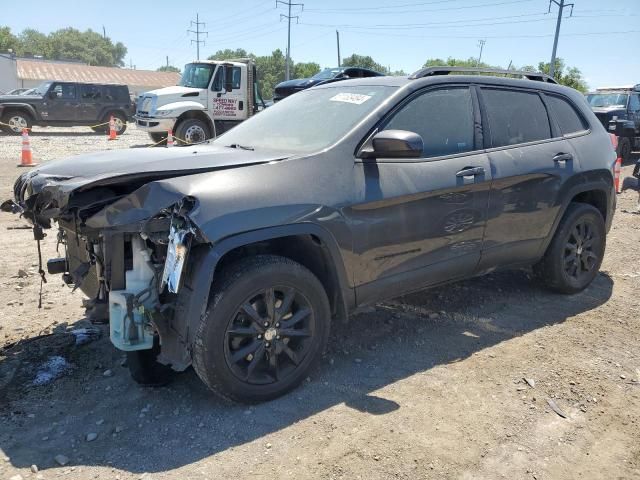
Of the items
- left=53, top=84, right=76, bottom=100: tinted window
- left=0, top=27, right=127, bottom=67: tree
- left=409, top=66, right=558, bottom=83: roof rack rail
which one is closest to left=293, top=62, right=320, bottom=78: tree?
left=0, top=27, right=127, bottom=67: tree

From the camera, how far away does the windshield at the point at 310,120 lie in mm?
3512

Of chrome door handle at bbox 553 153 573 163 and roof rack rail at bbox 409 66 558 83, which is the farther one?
chrome door handle at bbox 553 153 573 163

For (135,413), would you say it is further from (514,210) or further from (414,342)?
(514,210)

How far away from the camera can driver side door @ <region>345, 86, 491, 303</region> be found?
11.0 feet

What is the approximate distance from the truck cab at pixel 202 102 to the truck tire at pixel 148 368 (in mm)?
12767

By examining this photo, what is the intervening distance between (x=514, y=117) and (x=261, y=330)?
270 centimetres

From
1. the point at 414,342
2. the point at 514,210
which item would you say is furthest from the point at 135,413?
the point at 514,210

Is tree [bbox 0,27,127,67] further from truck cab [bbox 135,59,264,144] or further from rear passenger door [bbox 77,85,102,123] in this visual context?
truck cab [bbox 135,59,264,144]

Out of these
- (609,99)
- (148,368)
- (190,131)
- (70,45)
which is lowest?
(148,368)

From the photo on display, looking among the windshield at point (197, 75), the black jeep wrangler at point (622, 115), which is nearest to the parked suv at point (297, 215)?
the windshield at point (197, 75)

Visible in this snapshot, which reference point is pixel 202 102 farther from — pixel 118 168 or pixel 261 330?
pixel 261 330

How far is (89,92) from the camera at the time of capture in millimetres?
22141

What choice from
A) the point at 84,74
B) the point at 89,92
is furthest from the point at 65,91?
the point at 84,74

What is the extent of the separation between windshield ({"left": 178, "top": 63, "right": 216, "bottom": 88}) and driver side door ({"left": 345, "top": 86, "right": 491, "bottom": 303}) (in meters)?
13.0
